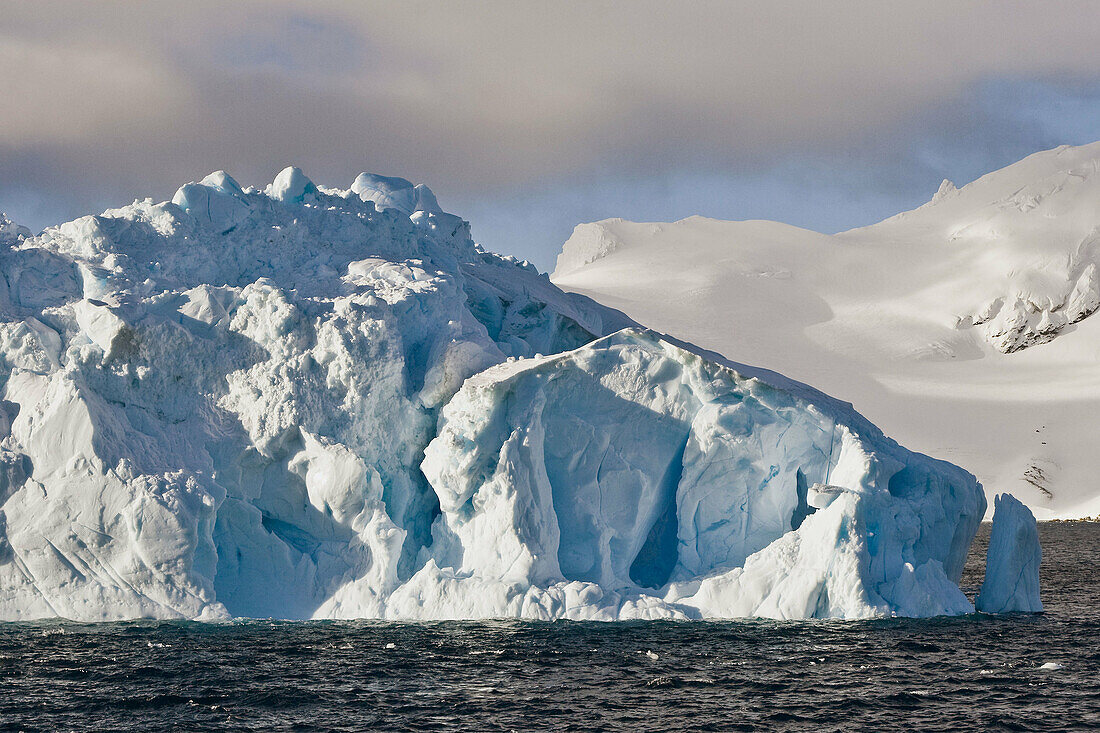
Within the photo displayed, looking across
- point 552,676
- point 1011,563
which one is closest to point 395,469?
point 552,676

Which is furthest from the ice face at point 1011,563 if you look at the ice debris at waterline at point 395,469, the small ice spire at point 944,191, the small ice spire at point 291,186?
the small ice spire at point 944,191

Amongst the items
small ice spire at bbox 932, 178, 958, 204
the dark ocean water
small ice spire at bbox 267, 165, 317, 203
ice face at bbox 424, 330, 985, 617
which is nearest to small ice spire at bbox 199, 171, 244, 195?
small ice spire at bbox 267, 165, 317, 203

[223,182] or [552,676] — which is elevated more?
[223,182]

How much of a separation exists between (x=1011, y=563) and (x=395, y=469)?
46.8 feet

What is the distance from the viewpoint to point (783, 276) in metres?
132

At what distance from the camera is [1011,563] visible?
86.6 feet

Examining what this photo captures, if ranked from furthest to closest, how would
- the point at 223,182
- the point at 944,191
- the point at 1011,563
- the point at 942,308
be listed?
the point at 944,191 < the point at 942,308 < the point at 223,182 < the point at 1011,563

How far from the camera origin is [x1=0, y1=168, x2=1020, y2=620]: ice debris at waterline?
79.2 ft

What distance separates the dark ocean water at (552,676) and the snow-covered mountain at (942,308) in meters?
57.8

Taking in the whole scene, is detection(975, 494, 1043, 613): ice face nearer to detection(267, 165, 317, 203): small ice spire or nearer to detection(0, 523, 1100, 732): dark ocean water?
detection(0, 523, 1100, 732): dark ocean water

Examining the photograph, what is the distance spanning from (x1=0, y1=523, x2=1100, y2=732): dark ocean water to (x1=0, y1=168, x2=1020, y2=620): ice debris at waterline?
1.05 meters

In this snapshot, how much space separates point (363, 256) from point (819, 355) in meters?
83.2

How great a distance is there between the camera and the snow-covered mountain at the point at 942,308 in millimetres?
84500

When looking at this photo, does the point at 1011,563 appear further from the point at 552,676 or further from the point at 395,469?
the point at 395,469
